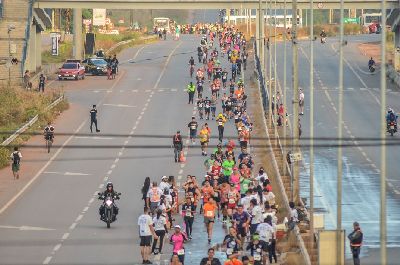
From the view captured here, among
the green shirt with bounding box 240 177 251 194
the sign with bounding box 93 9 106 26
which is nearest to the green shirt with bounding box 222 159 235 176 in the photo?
the green shirt with bounding box 240 177 251 194

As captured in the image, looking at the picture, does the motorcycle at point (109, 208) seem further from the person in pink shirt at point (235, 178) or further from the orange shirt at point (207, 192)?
the person in pink shirt at point (235, 178)

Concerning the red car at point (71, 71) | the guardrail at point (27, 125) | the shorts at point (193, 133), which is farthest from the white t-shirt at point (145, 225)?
the red car at point (71, 71)

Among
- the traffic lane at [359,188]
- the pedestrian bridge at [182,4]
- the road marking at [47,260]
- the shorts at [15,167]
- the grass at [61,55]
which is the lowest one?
the traffic lane at [359,188]

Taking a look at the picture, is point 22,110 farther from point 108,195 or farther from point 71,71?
point 108,195

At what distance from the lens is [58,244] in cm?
3819

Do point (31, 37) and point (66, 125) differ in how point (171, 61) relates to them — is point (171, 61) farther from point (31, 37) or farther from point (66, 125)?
point (66, 125)

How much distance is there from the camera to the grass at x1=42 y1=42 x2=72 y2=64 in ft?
372

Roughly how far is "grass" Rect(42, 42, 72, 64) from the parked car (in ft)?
46.1

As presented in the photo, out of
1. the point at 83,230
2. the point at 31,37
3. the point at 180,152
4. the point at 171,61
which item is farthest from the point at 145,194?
the point at 171,61

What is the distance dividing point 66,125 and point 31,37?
31060 mm

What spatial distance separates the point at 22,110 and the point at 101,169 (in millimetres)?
14414

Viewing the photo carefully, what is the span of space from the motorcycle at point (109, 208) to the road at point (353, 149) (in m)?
6.27

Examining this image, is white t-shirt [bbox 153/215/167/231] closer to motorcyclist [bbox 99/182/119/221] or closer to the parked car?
motorcyclist [bbox 99/182/119/221]

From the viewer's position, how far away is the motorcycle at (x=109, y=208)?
40.2 meters
